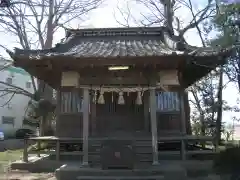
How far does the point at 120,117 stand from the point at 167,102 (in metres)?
2.27

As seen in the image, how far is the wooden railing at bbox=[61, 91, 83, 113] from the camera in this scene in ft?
47.9

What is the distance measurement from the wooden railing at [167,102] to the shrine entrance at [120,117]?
2.98 ft

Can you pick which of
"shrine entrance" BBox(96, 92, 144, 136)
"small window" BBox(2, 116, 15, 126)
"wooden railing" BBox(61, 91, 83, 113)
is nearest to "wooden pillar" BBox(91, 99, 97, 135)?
"shrine entrance" BBox(96, 92, 144, 136)

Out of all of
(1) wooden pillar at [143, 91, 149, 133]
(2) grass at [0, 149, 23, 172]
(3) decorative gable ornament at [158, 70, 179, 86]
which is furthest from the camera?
(2) grass at [0, 149, 23, 172]

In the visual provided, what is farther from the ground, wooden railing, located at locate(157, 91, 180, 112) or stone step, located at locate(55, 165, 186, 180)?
wooden railing, located at locate(157, 91, 180, 112)

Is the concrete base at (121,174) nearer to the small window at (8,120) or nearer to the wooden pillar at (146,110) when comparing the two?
the wooden pillar at (146,110)

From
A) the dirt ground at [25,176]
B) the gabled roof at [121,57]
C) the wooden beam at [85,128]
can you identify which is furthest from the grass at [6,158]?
the gabled roof at [121,57]

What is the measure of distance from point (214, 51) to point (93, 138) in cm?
586

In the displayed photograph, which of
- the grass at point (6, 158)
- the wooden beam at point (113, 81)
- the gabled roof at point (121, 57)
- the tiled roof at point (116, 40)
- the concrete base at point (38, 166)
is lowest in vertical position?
the grass at point (6, 158)

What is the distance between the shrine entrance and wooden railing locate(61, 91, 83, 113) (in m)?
1.01

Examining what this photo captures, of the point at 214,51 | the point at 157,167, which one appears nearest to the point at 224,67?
the point at 214,51

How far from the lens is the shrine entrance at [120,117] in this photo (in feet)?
45.7

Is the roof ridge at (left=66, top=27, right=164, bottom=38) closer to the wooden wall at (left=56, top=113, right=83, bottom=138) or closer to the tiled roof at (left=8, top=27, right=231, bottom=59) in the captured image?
the tiled roof at (left=8, top=27, right=231, bottom=59)

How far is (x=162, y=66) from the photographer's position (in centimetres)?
1166
